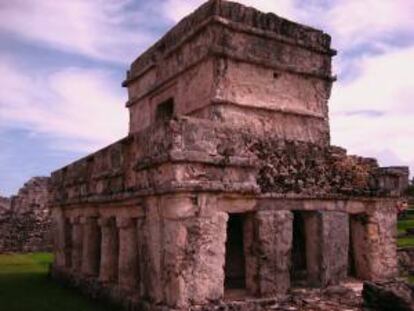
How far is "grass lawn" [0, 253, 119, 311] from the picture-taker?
771 cm

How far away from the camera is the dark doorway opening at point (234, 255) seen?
8.77m

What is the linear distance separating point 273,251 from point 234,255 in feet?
7.17

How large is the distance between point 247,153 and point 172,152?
1.24 metres

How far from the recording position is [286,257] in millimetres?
6992

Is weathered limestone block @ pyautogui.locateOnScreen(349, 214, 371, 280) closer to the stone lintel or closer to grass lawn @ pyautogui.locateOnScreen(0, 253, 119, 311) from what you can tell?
the stone lintel

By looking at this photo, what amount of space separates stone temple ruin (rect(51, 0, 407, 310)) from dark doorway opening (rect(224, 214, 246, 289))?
0.07 ft

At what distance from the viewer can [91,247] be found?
30.6 ft

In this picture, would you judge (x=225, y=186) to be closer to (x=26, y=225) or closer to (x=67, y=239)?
(x=67, y=239)

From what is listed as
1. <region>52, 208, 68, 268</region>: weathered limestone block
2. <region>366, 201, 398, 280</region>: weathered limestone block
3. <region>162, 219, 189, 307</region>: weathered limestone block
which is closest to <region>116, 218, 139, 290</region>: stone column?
<region>162, 219, 189, 307</region>: weathered limestone block

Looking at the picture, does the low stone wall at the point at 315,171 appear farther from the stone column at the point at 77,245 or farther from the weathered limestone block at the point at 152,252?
the stone column at the point at 77,245

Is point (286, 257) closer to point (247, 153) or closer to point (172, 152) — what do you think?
point (247, 153)

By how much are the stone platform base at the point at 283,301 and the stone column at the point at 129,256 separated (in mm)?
176

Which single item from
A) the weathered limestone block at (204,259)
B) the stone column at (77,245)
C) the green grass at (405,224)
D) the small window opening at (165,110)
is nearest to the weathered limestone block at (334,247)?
the weathered limestone block at (204,259)

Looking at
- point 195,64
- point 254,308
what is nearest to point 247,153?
point 254,308
